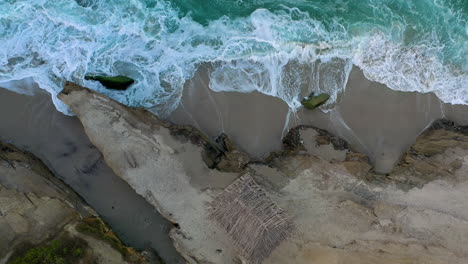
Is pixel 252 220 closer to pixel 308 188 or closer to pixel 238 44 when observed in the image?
pixel 308 188

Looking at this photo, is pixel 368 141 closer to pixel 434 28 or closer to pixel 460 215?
pixel 460 215

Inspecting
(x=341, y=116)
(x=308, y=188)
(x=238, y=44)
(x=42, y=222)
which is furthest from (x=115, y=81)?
(x=341, y=116)

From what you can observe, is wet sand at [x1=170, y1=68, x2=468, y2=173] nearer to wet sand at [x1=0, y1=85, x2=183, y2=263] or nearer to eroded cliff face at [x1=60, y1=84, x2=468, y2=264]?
eroded cliff face at [x1=60, y1=84, x2=468, y2=264]

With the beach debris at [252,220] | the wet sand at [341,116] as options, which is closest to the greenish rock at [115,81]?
the wet sand at [341,116]

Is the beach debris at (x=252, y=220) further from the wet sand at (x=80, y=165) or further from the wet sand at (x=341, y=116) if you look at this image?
the wet sand at (x=80, y=165)

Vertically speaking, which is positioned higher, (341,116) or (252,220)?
(341,116)

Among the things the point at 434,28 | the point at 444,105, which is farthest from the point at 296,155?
the point at 434,28
